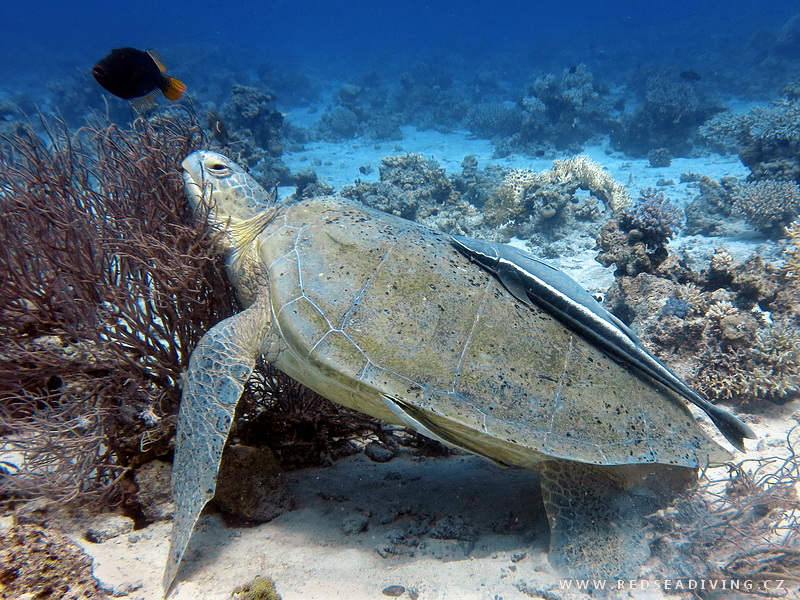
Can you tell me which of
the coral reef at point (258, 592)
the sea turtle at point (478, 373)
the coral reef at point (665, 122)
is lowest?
the coral reef at point (258, 592)

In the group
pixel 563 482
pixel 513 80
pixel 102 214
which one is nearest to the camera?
pixel 563 482

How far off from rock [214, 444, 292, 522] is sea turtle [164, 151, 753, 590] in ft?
1.83

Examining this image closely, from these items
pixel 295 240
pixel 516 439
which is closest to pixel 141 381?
pixel 295 240

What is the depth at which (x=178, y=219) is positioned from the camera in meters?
3.41

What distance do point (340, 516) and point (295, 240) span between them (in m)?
2.25

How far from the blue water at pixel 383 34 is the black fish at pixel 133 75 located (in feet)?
99.7

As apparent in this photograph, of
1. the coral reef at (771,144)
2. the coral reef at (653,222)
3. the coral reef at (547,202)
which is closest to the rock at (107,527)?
the coral reef at (653,222)

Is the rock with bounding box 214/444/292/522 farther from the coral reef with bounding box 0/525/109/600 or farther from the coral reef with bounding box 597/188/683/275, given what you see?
the coral reef with bounding box 597/188/683/275

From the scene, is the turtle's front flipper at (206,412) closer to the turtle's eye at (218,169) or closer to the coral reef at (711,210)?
Answer: the turtle's eye at (218,169)

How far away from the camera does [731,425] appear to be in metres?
2.75

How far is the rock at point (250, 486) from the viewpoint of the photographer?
114 inches

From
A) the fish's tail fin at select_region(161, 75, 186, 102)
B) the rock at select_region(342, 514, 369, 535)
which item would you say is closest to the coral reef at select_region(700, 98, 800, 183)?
the rock at select_region(342, 514, 369, 535)

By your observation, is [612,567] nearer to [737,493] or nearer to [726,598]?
[726,598]

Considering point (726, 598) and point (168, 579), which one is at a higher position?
point (726, 598)
